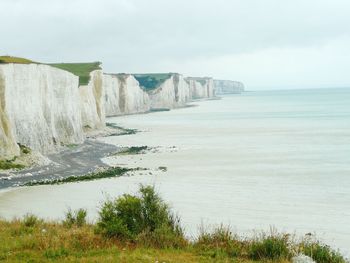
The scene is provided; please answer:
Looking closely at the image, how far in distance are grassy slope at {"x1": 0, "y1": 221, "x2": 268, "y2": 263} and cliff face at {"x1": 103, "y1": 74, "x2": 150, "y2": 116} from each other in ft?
335

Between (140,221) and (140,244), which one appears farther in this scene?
(140,221)

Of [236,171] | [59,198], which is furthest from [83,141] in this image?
[59,198]

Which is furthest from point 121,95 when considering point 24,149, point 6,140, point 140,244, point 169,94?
point 140,244

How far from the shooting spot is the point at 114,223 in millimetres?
Answer: 11938

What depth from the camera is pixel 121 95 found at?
123 meters

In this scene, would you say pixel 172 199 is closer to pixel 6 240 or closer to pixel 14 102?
pixel 6 240

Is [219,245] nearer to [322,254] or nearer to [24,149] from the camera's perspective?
[322,254]

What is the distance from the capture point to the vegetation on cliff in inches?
412

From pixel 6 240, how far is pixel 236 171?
2750 centimetres

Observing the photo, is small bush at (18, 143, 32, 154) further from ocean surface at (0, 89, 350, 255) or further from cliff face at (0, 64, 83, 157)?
ocean surface at (0, 89, 350, 255)

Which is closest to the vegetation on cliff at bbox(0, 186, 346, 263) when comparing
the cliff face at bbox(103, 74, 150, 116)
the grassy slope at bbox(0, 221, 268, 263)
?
the grassy slope at bbox(0, 221, 268, 263)

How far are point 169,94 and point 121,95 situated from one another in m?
43.4

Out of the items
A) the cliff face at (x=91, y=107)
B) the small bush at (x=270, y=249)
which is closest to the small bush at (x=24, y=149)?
the cliff face at (x=91, y=107)

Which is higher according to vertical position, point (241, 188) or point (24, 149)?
point (24, 149)
